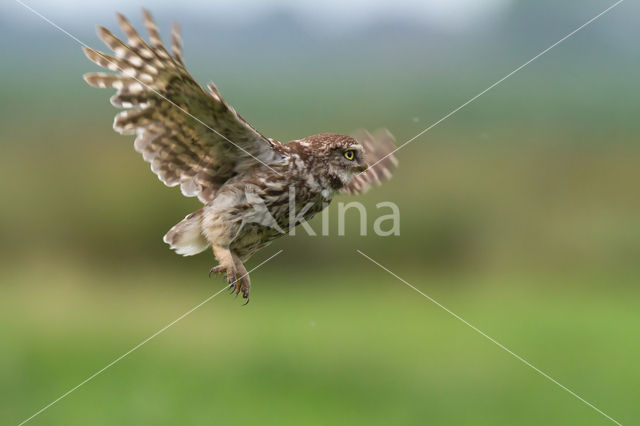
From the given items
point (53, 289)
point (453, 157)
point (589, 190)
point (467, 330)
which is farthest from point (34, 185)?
point (589, 190)

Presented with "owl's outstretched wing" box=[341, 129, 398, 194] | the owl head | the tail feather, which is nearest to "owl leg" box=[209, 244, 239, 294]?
the tail feather

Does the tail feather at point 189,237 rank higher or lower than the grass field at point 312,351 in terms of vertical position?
higher

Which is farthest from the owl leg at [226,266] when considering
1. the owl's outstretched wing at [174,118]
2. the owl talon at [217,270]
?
the owl's outstretched wing at [174,118]

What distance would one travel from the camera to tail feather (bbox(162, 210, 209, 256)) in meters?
4.75

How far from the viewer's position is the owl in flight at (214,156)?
453cm

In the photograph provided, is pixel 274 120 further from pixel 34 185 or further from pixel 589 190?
pixel 589 190

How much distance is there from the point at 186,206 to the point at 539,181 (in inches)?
398

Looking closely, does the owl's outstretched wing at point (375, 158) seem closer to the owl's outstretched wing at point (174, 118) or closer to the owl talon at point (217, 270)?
the owl's outstretched wing at point (174, 118)

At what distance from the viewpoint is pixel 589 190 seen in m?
21.1

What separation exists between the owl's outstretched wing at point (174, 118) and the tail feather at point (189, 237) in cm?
29

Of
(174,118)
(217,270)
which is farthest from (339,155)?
(217,270)

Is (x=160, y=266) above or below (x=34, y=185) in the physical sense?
below

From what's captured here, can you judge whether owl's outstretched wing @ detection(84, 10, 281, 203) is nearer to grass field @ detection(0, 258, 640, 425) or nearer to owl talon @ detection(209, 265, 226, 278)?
owl talon @ detection(209, 265, 226, 278)

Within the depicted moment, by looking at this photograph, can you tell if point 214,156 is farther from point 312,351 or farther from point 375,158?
point 312,351
